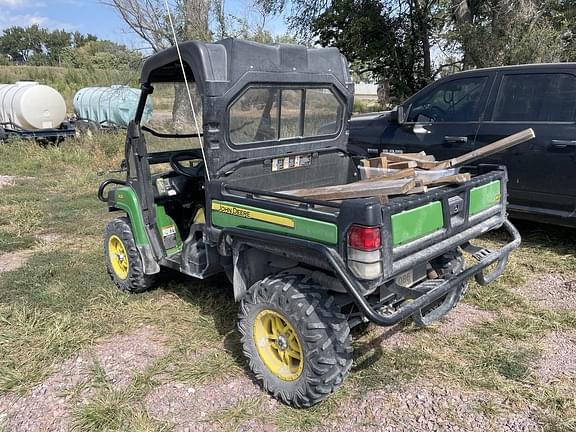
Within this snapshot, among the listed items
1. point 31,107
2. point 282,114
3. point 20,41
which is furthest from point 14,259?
point 20,41

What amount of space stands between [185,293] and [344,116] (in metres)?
2.03

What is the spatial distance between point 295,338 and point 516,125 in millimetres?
3647

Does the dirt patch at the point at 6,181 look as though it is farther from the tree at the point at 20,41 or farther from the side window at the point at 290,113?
the tree at the point at 20,41

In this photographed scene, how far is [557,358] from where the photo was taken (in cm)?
341

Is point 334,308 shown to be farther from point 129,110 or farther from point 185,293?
point 129,110

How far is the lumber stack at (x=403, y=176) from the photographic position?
9.70 feet

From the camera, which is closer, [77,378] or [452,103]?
[77,378]

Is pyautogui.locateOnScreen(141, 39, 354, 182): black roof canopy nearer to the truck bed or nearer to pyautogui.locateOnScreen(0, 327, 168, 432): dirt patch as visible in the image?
the truck bed

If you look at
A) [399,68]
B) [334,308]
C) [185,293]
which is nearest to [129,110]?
[399,68]

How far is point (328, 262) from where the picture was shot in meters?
2.56

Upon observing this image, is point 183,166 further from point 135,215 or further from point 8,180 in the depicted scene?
point 8,180

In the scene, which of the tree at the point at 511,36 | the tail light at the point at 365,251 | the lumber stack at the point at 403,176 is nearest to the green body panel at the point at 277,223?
the tail light at the point at 365,251

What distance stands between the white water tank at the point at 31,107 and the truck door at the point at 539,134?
40.5 feet

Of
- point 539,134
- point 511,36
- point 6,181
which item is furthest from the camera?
point 511,36
